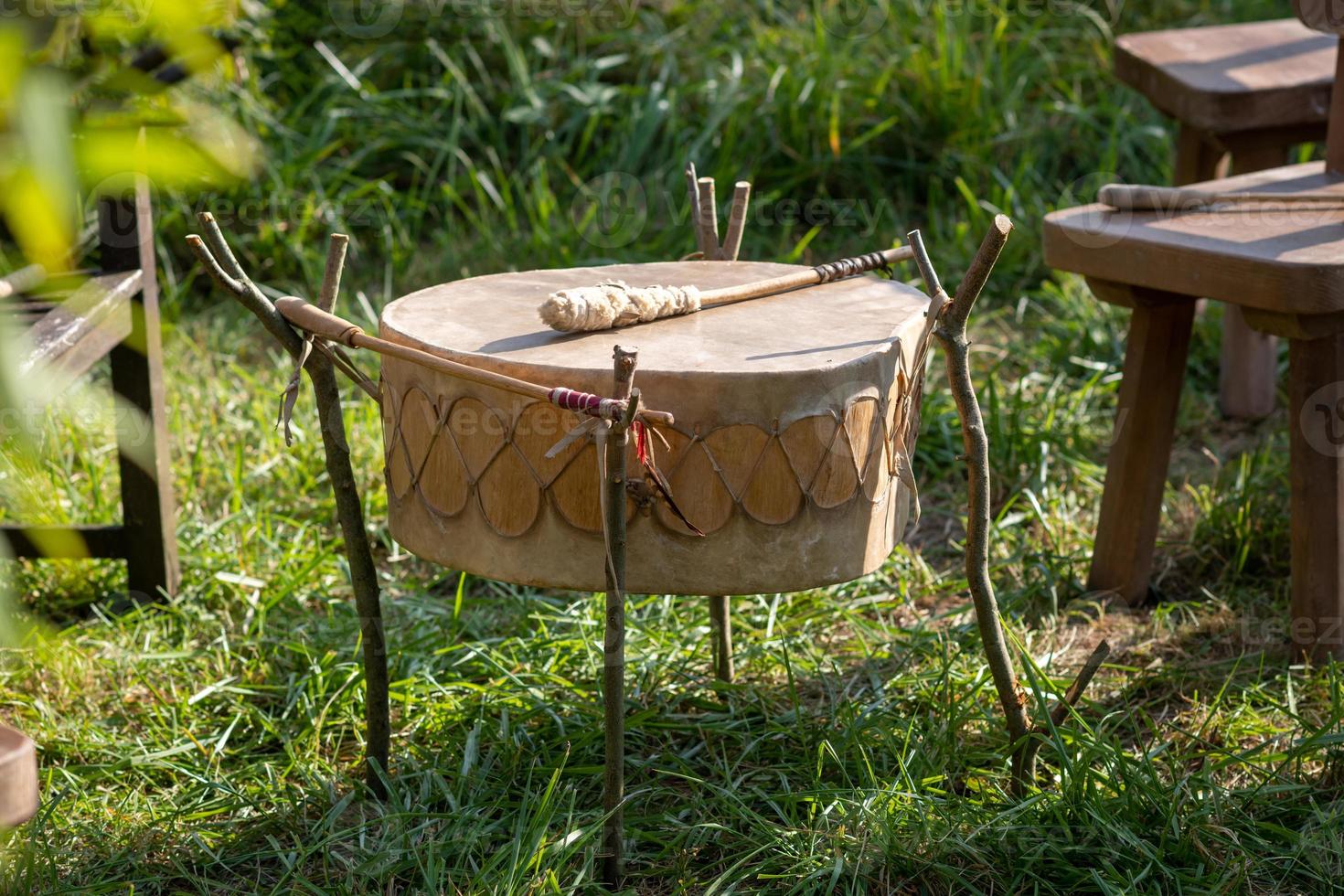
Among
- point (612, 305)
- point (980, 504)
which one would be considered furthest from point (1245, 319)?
point (612, 305)

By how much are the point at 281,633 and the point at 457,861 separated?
0.93 m

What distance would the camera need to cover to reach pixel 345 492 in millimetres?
2072

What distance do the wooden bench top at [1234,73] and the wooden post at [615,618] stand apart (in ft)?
7.79

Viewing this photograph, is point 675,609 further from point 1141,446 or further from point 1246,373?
point 1246,373

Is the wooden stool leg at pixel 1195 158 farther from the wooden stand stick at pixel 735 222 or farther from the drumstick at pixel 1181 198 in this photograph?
the wooden stand stick at pixel 735 222

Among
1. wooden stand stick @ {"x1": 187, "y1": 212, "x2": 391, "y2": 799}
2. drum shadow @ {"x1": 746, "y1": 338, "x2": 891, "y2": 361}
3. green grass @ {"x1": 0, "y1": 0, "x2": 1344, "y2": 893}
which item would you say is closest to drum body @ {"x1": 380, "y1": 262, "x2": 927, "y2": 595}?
drum shadow @ {"x1": 746, "y1": 338, "x2": 891, "y2": 361}

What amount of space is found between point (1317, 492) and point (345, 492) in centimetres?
A: 174

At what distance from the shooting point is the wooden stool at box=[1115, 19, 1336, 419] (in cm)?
343

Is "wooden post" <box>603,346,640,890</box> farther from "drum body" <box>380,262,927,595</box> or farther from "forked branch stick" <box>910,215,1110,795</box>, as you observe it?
"forked branch stick" <box>910,215,1110,795</box>

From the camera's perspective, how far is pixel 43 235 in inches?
17.7

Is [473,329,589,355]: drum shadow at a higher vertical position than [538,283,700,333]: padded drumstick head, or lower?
lower

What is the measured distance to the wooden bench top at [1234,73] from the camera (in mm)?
3414

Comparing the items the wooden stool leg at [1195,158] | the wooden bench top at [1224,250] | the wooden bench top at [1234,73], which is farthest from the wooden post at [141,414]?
the wooden stool leg at [1195,158]

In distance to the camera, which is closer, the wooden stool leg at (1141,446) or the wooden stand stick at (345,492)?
the wooden stand stick at (345,492)
